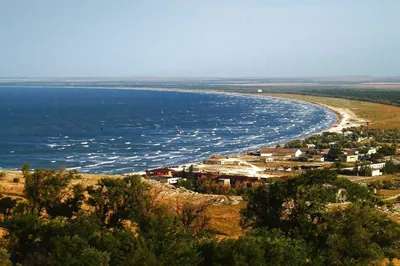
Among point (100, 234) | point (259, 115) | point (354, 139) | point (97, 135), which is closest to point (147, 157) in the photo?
point (97, 135)

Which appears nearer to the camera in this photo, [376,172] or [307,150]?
[376,172]

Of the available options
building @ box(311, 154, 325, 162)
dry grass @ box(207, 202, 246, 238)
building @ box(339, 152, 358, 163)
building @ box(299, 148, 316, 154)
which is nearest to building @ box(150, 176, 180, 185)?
dry grass @ box(207, 202, 246, 238)

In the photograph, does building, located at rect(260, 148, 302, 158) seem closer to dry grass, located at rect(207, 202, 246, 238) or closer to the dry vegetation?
the dry vegetation

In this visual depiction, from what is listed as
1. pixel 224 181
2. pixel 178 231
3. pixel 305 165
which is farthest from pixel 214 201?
pixel 305 165

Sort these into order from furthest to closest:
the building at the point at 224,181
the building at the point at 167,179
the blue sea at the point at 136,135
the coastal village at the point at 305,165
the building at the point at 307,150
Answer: the building at the point at 307,150 < the blue sea at the point at 136,135 < the building at the point at 167,179 < the coastal village at the point at 305,165 < the building at the point at 224,181

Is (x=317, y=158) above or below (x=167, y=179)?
below

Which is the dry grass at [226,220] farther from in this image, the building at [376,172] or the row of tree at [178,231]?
the building at [376,172]

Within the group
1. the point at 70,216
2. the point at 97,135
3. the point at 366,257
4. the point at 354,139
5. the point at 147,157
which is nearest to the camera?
the point at 366,257

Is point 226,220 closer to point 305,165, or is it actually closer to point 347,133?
point 305,165

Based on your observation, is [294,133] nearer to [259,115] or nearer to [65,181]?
[259,115]

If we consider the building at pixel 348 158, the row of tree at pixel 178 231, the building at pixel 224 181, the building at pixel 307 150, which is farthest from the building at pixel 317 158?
the row of tree at pixel 178 231

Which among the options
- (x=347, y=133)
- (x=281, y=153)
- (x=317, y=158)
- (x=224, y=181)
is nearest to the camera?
(x=224, y=181)
